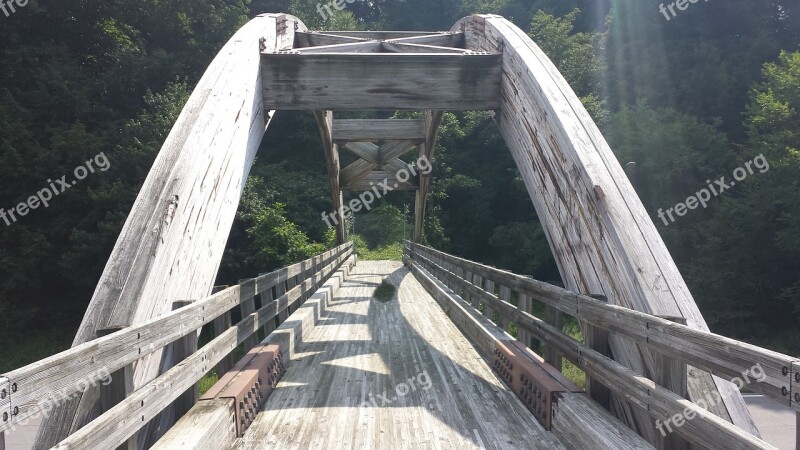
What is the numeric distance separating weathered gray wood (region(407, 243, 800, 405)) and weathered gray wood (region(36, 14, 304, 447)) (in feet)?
6.52

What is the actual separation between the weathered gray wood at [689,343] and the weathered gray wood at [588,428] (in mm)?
385

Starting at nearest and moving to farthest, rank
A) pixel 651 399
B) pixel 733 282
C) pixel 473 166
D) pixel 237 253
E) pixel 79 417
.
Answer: pixel 79 417
pixel 651 399
pixel 733 282
pixel 237 253
pixel 473 166

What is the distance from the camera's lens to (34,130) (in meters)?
21.4

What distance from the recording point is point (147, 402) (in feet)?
6.32

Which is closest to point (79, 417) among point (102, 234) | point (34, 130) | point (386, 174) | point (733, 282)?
point (386, 174)

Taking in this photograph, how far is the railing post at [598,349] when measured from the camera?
2.64 m

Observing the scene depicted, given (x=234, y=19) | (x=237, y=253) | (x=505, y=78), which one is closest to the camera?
(x=505, y=78)

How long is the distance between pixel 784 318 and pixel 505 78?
63.1 feet

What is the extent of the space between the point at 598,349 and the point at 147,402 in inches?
80.2

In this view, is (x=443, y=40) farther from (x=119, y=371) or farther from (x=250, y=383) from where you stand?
(x=119, y=371)

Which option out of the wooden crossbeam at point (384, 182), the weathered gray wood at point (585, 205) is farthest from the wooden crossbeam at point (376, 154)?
the weathered gray wood at point (585, 205)

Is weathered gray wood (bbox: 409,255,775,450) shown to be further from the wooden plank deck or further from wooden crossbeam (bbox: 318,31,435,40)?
wooden crossbeam (bbox: 318,31,435,40)

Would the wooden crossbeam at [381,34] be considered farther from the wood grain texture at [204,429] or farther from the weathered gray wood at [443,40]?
the wood grain texture at [204,429]

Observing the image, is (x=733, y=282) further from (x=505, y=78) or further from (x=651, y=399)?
(x=651, y=399)
